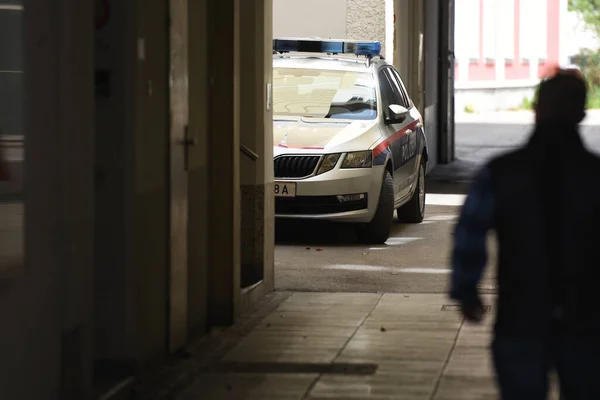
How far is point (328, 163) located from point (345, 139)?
0.33 m

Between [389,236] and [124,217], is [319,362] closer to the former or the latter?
[124,217]

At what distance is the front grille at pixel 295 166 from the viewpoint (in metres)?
13.3

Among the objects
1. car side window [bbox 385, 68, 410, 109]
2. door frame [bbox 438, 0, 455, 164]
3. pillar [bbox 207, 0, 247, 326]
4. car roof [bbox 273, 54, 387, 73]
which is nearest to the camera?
pillar [bbox 207, 0, 247, 326]

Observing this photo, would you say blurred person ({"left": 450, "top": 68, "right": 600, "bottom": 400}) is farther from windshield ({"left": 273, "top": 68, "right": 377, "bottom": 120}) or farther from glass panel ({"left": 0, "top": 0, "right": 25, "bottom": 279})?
windshield ({"left": 273, "top": 68, "right": 377, "bottom": 120})

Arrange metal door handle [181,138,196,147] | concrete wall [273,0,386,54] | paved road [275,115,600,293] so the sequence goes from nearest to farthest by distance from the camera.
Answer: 1. metal door handle [181,138,196,147]
2. paved road [275,115,600,293]
3. concrete wall [273,0,386,54]

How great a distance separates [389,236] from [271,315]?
5.08m

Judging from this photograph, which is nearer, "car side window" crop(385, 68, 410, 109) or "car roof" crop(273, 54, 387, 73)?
"car roof" crop(273, 54, 387, 73)

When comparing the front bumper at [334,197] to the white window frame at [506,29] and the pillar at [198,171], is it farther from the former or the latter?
the white window frame at [506,29]

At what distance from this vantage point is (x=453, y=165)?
81.8 feet

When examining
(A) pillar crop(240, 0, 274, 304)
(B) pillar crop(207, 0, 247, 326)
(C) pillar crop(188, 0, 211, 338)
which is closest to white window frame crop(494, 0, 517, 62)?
(A) pillar crop(240, 0, 274, 304)

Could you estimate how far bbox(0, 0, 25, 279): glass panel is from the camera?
5672 mm

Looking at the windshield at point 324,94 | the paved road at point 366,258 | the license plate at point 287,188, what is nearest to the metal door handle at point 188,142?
the paved road at point 366,258

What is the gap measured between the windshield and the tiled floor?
4.15 metres

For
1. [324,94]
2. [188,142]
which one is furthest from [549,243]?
[324,94]
